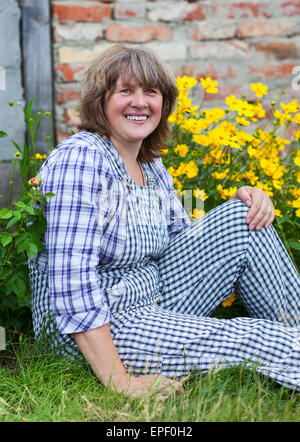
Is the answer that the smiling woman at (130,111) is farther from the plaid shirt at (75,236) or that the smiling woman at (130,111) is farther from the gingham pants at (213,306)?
the gingham pants at (213,306)

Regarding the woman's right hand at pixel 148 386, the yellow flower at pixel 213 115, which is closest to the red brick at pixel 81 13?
the yellow flower at pixel 213 115

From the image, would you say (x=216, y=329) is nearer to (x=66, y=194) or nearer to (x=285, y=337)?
(x=285, y=337)

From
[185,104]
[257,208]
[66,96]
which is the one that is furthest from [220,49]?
[257,208]

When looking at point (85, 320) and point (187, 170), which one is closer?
point (85, 320)

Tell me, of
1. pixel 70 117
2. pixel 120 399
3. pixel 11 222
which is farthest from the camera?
pixel 70 117

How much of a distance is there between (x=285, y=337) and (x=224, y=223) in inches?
17.5

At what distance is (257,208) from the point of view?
2.04 m

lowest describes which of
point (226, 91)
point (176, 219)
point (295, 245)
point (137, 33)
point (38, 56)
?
point (295, 245)

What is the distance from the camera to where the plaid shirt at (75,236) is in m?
1.69

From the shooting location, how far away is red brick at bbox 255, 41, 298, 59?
3.40 meters

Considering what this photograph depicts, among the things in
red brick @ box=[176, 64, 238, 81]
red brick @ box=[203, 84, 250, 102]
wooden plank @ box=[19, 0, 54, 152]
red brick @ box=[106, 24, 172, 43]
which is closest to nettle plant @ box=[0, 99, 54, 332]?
wooden plank @ box=[19, 0, 54, 152]

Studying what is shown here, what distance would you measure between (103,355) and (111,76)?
84cm

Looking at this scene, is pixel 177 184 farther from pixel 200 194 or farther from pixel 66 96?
pixel 66 96
